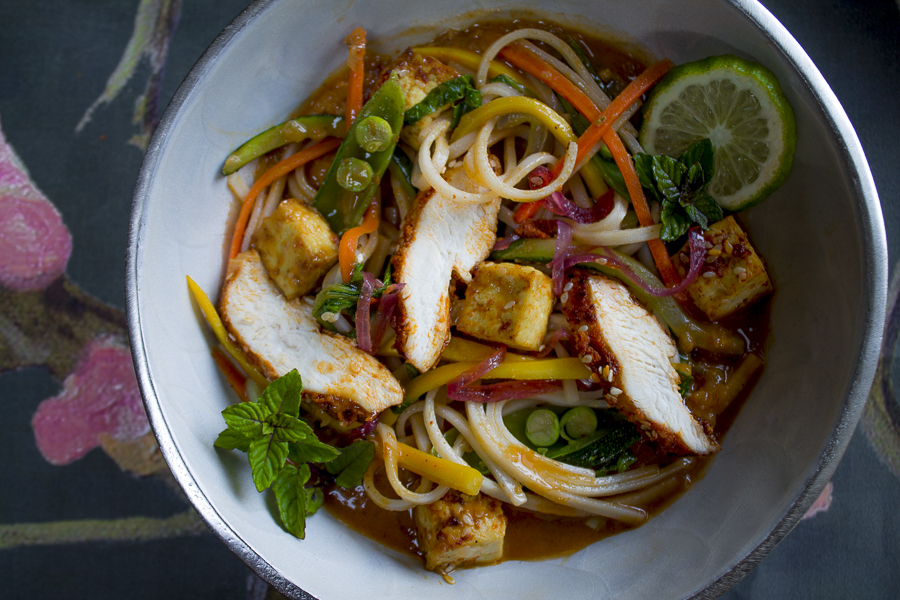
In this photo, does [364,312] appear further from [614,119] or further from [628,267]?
[614,119]

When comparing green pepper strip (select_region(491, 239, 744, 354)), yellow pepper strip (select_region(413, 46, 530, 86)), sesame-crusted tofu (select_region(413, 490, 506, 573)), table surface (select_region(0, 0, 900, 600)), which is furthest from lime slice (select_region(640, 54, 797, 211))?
table surface (select_region(0, 0, 900, 600))

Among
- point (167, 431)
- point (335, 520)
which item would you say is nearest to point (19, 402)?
point (167, 431)

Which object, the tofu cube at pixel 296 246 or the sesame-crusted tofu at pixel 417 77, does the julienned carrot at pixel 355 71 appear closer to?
the sesame-crusted tofu at pixel 417 77

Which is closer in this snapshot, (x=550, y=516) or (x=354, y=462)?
(x=354, y=462)

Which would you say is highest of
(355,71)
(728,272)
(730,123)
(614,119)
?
(730,123)

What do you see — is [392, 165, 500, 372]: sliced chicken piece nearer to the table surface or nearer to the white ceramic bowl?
the white ceramic bowl

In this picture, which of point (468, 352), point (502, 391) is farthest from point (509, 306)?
point (502, 391)

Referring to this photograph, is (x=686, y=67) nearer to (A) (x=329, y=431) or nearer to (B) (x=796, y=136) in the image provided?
(B) (x=796, y=136)
